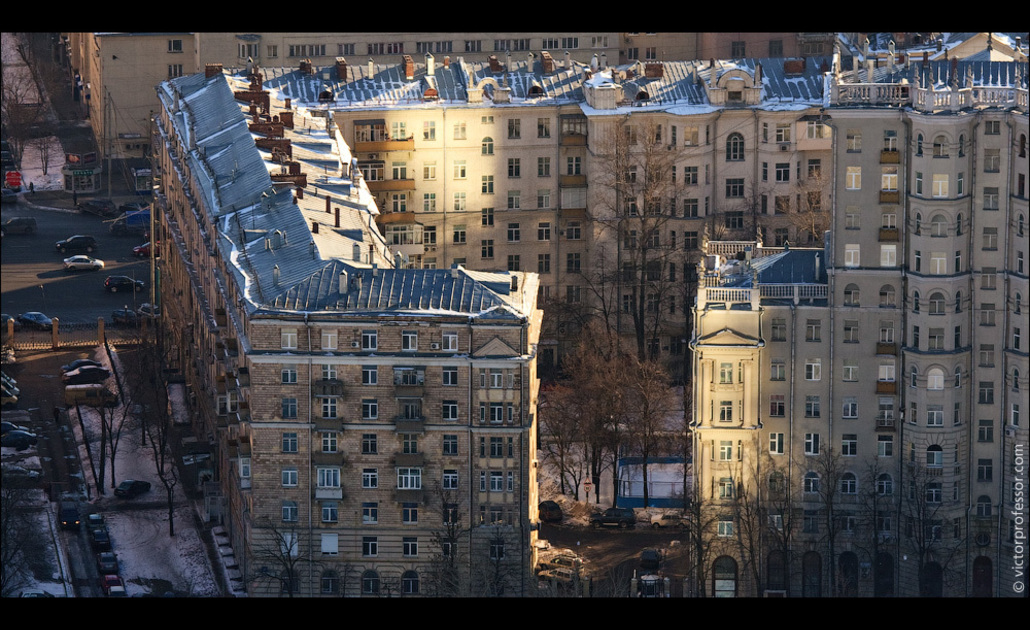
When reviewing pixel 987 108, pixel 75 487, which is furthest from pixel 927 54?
pixel 75 487

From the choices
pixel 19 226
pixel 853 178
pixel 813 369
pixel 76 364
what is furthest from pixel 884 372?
pixel 19 226

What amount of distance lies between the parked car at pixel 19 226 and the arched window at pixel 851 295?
247 feet

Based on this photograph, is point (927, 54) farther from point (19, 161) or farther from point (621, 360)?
point (19, 161)

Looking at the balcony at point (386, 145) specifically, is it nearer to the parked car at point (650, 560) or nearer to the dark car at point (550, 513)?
the dark car at point (550, 513)

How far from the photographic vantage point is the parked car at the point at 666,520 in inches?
3625

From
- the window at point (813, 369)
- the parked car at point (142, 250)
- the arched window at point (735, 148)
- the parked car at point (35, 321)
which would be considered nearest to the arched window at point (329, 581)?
the window at point (813, 369)

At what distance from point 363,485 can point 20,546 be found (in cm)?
Answer: 1513

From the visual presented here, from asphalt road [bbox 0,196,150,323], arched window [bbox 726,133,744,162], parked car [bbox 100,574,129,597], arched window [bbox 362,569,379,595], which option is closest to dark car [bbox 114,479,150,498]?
parked car [bbox 100,574,129,597]

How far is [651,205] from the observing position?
4547 inches

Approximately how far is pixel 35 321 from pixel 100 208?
22318 mm

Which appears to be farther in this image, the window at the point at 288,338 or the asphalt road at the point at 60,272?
the asphalt road at the point at 60,272

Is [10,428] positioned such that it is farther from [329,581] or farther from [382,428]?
[382,428]

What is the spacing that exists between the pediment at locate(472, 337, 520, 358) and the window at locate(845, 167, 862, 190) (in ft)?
52.6

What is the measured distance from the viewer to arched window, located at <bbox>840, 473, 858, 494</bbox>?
280ft
